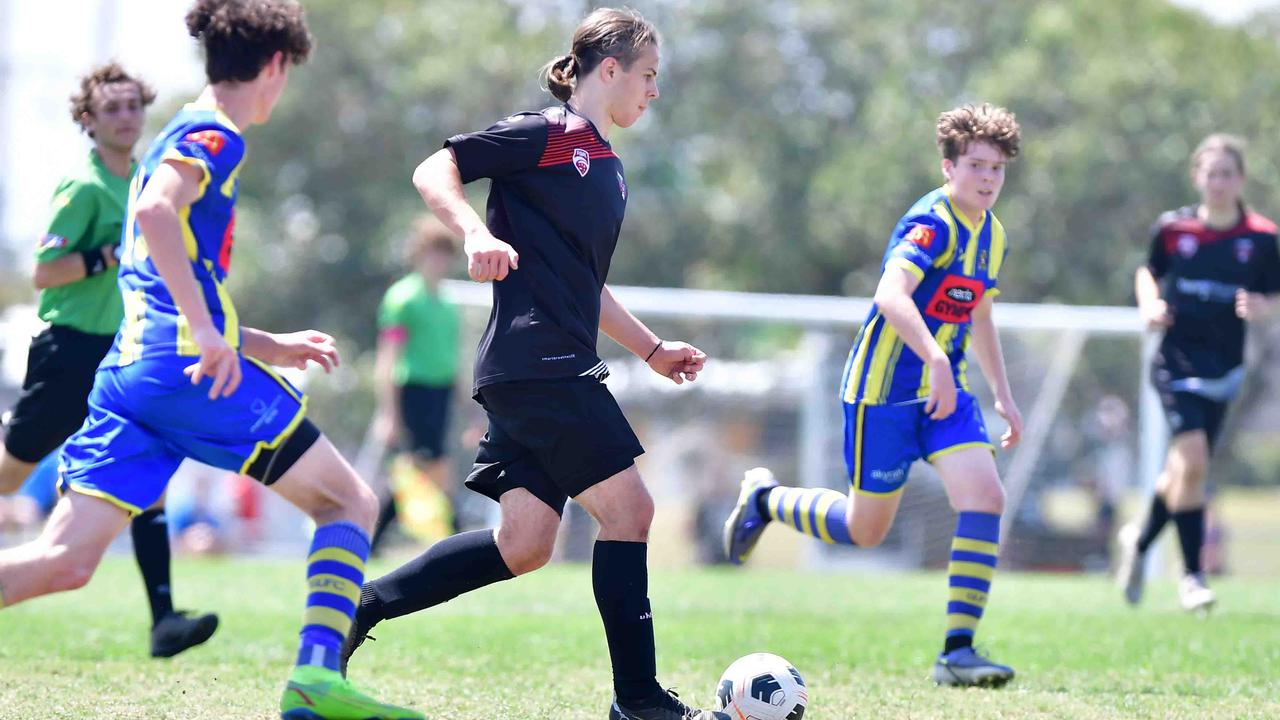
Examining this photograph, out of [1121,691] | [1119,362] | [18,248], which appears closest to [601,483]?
[1121,691]

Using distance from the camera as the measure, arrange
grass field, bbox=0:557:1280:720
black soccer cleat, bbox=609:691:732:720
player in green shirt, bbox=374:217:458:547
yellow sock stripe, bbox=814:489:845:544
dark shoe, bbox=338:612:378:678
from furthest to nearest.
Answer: player in green shirt, bbox=374:217:458:547, yellow sock stripe, bbox=814:489:845:544, grass field, bbox=0:557:1280:720, dark shoe, bbox=338:612:378:678, black soccer cleat, bbox=609:691:732:720

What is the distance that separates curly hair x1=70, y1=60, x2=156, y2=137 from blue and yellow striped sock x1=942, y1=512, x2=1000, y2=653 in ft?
12.2

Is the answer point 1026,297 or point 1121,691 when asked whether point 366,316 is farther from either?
point 1121,691

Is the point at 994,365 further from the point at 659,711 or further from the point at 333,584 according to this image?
the point at 333,584

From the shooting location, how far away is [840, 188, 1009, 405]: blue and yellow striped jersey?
5.73 meters

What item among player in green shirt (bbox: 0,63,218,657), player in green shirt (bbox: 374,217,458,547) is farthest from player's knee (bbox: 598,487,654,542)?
player in green shirt (bbox: 374,217,458,547)

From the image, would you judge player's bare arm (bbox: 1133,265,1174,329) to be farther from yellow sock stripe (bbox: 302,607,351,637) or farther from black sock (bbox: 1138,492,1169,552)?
yellow sock stripe (bbox: 302,607,351,637)

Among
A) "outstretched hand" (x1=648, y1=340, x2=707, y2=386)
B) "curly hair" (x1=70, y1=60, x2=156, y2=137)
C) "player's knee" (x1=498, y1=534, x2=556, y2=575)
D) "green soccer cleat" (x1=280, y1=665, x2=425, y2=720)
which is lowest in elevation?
"green soccer cleat" (x1=280, y1=665, x2=425, y2=720)

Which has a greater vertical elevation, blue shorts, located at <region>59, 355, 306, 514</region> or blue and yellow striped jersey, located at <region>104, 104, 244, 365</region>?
blue and yellow striped jersey, located at <region>104, 104, 244, 365</region>

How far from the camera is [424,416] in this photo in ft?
37.0

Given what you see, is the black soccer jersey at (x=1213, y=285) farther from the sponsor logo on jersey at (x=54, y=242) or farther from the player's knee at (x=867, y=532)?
the sponsor logo on jersey at (x=54, y=242)

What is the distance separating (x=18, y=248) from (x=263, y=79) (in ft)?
128

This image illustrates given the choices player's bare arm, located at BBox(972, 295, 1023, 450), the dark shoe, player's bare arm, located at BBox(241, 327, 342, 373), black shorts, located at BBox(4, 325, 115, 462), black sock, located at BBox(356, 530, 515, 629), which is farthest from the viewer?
black shorts, located at BBox(4, 325, 115, 462)

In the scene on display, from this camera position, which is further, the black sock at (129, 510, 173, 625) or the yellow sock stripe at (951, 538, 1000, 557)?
the black sock at (129, 510, 173, 625)
